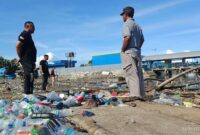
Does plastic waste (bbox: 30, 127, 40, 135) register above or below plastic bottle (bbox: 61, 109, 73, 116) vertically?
below

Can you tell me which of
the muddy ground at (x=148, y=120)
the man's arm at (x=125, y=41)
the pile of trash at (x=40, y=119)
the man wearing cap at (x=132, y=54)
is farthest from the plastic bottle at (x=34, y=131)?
the man's arm at (x=125, y=41)

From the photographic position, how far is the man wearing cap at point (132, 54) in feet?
24.7

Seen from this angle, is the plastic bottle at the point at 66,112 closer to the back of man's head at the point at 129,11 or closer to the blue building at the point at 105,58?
the back of man's head at the point at 129,11

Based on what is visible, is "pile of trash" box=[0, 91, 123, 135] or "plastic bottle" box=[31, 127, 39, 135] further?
"pile of trash" box=[0, 91, 123, 135]

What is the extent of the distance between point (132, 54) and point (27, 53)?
7.68 feet

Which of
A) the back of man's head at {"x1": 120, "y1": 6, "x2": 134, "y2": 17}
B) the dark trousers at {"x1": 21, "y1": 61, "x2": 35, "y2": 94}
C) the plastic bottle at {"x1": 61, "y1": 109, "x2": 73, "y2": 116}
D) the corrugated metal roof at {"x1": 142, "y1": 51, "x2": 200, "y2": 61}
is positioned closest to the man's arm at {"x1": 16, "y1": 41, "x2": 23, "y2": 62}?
the dark trousers at {"x1": 21, "y1": 61, "x2": 35, "y2": 94}

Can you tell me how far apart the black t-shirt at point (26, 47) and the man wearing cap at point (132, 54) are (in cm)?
207

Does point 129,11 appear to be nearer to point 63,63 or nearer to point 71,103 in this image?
point 71,103

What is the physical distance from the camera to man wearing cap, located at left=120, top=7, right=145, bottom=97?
7542 millimetres

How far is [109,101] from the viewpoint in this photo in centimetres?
685

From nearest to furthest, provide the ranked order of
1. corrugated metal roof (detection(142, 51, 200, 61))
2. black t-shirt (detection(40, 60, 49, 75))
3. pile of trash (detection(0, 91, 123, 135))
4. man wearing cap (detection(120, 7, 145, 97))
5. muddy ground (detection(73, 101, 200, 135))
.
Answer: pile of trash (detection(0, 91, 123, 135)), muddy ground (detection(73, 101, 200, 135)), man wearing cap (detection(120, 7, 145, 97)), black t-shirt (detection(40, 60, 49, 75)), corrugated metal roof (detection(142, 51, 200, 61))

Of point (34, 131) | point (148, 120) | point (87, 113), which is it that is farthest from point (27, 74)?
point (34, 131)

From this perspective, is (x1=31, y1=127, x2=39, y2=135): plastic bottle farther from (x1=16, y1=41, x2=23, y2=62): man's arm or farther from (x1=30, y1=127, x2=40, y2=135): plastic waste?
(x1=16, y1=41, x2=23, y2=62): man's arm

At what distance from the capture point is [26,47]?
27.6 feet
